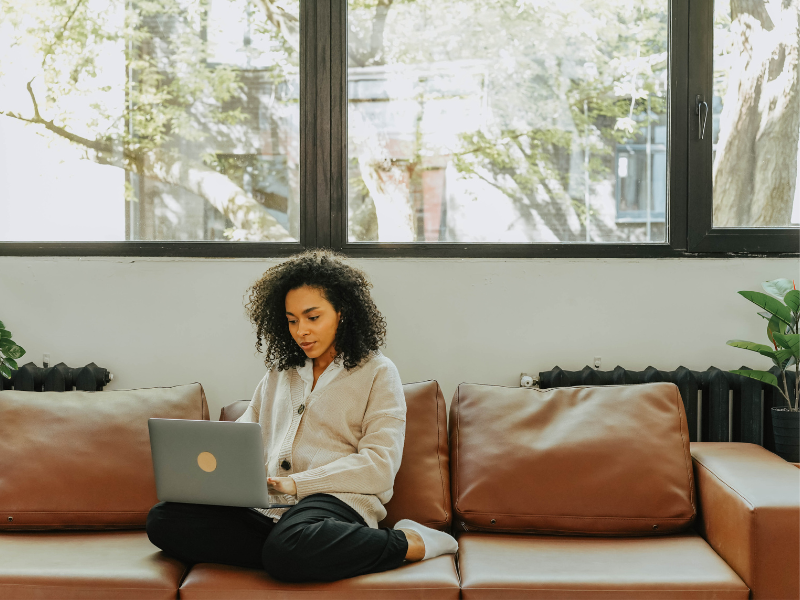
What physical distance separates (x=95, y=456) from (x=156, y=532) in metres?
0.43

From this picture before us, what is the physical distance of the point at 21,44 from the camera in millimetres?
2602

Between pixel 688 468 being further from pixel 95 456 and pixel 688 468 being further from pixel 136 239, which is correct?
pixel 136 239

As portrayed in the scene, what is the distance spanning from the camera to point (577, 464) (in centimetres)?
189

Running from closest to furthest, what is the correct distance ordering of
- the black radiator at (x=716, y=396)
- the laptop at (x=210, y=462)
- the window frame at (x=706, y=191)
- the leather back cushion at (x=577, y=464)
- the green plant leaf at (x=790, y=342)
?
the laptop at (x=210, y=462) < the leather back cushion at (x=577, y=464) < the green plant leaf at (x=790, y=342) < the black radiator at (x=716, y=396) < the window frame at (x=706, y=191)

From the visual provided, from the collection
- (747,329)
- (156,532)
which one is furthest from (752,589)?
(156,532)

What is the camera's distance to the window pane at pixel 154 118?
2564mm

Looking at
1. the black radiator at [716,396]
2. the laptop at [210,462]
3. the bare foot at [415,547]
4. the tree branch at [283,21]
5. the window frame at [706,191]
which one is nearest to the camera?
the laptop at [210,462]

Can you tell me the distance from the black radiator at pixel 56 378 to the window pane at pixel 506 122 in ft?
3.41

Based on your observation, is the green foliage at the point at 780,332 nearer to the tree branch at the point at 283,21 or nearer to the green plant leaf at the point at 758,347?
the green plant leaf at the point at 758,347

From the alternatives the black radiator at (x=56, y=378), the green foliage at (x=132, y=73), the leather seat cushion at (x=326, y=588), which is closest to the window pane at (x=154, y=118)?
the green foliage at (x=132, y=73)

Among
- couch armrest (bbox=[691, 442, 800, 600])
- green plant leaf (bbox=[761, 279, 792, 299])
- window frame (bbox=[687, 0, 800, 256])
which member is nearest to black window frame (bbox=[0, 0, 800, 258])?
window frame (bbox=[687, 0, 800, 256])

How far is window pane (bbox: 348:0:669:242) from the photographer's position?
8.20ft

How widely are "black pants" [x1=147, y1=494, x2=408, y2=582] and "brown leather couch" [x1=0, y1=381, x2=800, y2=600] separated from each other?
0.10ft

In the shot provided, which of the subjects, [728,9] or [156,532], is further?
[728,9]
